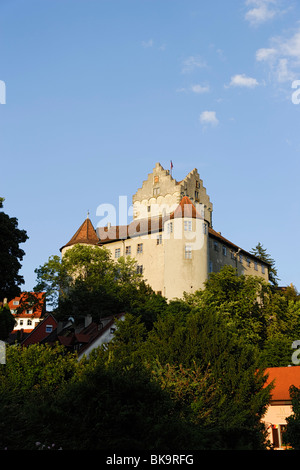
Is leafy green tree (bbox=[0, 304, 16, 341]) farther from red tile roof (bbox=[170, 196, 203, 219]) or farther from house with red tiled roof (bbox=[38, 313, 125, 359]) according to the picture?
red tile roof (bbox=[170, 196, 203, 219])

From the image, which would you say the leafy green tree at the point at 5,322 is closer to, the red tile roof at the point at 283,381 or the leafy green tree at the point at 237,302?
the red tile roof at the point at 283,381

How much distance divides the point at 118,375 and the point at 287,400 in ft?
51.4

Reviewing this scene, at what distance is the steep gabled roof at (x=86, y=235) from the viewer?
74.1 meters

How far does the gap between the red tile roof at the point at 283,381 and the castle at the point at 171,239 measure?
92.2ft

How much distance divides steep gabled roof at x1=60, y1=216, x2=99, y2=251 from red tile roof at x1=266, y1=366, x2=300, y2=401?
45.0m

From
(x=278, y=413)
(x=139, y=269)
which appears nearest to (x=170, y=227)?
(x=139, y=269)

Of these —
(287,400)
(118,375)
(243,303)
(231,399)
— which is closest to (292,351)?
(243,303)

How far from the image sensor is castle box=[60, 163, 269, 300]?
61.4 m

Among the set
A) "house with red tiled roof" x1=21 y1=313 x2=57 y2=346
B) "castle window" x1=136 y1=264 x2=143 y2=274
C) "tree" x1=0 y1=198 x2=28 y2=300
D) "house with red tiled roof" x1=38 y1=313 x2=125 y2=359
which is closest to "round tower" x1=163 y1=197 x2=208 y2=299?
"castle window" x1=136 y1=264 x2=143 y2=274

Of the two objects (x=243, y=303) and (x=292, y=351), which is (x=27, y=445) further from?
(x=243, y=303)

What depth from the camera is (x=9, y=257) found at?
114ft

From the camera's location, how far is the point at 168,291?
2389 inches

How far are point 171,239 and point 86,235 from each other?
55.8 feet

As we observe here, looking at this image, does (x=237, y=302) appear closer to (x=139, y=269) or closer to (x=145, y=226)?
(x=139, y=269)
